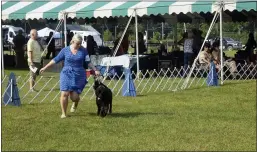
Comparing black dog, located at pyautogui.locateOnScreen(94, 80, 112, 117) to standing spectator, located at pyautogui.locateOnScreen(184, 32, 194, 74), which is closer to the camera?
black dog, located at pyautogui.locateOnScreen(94, 80, 112, 117)

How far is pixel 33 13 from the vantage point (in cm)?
1495

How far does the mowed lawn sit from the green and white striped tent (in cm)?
268

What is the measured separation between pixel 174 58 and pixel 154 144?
1021 centimetres

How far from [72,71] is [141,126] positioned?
1461mm

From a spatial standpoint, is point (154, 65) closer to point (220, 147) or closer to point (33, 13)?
point (33, 13)

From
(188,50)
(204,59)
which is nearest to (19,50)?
(188,50)

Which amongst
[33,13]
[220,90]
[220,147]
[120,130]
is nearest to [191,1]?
[220,90]

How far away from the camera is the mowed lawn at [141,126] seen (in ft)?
19.3

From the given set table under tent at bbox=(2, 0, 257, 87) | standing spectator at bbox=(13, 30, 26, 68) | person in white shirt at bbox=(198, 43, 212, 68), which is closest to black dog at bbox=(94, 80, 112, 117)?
table under tent at bbox=(2, 0, 257, 87)

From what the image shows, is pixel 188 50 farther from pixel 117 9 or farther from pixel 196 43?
pixel 117 9

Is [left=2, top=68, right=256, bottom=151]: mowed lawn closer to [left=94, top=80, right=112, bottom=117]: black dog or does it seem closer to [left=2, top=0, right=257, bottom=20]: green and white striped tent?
[left=94, top=80, right=112, bottom=117]: black dog

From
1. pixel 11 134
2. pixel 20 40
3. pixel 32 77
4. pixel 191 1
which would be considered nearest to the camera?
pixel 11 134

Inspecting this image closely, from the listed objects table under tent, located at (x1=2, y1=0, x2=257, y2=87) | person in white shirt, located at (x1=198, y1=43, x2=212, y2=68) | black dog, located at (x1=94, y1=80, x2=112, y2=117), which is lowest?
black dog, located at (x1=94, y1=80, x2=112, y2=117)

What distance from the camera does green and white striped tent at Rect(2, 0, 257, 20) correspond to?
11.8 metres
